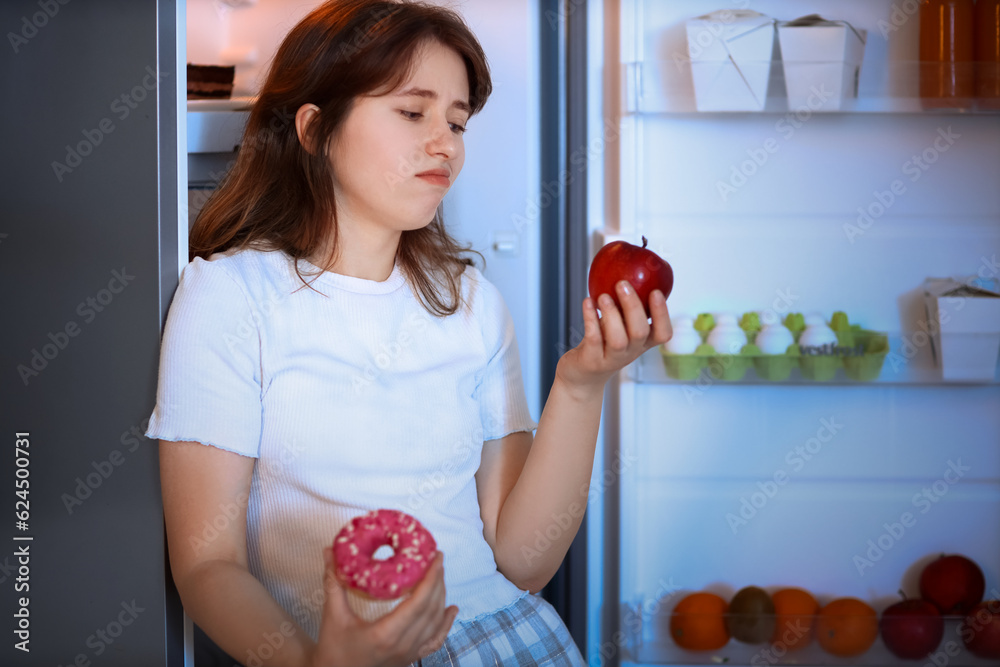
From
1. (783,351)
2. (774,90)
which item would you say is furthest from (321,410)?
(774,90)

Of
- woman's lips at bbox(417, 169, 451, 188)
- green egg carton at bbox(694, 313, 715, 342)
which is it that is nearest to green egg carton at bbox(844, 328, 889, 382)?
green egg carton at bbox(694, 313, 715, 342)

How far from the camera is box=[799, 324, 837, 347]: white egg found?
129 centimetres

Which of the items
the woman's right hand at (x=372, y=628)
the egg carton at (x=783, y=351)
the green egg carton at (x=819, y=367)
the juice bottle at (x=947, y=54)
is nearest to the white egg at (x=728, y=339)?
the egg carton at (x=783, y=351)

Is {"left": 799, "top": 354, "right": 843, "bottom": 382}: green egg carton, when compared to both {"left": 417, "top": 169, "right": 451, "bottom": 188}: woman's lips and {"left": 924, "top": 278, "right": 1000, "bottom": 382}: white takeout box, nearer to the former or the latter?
{"left": 924, "top": 278, "right": 1000, "bottom": 382}: white takeout box

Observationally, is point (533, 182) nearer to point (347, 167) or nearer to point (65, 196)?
point (347, 167)

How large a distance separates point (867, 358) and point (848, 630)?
441 millimetres

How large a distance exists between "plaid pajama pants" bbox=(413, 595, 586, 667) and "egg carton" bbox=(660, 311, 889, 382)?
525 mm

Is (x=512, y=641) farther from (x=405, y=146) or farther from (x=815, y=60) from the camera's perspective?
(x=815, y=60)

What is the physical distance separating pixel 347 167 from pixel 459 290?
8.6 inches

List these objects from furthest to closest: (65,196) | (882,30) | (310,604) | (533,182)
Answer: (533,182) < (882,30) < (310,604) < (65,196)

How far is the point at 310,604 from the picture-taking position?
0.84m

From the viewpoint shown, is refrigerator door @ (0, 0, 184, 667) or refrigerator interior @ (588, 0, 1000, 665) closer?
refrigerator door @ (0, 0, 184, 667)

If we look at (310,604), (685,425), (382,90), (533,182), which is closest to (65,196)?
(382,90)

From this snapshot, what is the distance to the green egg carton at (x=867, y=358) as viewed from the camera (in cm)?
131
